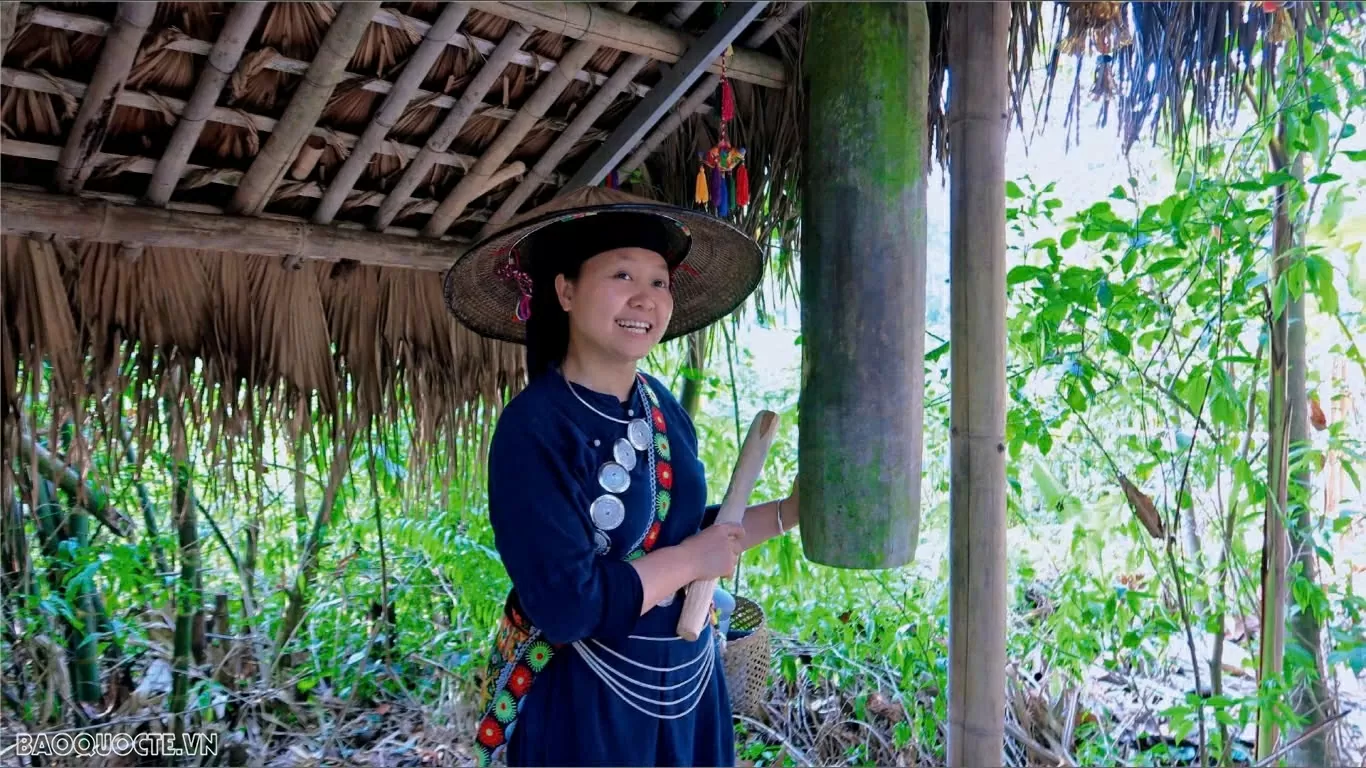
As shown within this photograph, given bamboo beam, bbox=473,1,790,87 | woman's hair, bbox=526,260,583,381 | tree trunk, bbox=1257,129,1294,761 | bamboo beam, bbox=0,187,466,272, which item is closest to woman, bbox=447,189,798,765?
woman's hair, bbox=526,260,583,381

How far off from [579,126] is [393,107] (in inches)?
19.0

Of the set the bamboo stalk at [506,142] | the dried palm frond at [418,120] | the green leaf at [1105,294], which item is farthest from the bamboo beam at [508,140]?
the green leaf at [1105,294]

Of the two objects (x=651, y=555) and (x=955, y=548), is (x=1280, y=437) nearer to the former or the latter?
(x=955, y=548)

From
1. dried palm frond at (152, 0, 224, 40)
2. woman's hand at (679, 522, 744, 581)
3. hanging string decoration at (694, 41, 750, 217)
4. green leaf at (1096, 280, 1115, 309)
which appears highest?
dried palm frond at (152, 0, 224, 40)

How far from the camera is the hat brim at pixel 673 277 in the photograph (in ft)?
4.64

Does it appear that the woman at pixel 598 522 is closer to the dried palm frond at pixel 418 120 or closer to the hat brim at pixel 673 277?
the hat brim at pixel 673 277

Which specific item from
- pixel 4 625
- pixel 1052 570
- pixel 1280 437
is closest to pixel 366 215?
pixel 4 625

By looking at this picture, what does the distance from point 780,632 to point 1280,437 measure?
185 cm

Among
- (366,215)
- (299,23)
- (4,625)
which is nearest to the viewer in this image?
(299,23)

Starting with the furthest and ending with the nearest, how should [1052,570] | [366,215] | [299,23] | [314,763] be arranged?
1. [1052,570]
2. [314,763]
3. [366,215]
4. [299,23]

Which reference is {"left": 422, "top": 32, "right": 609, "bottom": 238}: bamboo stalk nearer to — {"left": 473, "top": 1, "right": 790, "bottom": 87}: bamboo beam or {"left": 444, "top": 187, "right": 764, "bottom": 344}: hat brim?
{"left": 473, "top": 1, "right": 790, "bottom": 87}: bamboo beam

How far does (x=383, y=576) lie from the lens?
142 inches

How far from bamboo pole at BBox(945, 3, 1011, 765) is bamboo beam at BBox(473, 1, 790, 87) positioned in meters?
0.74

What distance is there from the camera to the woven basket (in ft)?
6.15
